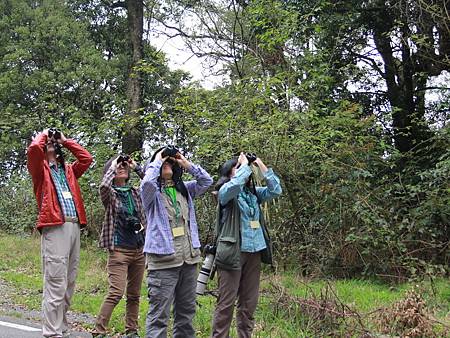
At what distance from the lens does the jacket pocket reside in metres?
4.66

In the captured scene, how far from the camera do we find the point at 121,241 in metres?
5.31

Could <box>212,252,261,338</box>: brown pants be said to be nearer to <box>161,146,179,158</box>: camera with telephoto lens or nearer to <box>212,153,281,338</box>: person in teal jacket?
<box>212,153,281,338</box>: person in teal jacket

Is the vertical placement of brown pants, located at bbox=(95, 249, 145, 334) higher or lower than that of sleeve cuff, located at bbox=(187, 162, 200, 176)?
lower

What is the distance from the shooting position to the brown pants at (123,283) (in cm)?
522

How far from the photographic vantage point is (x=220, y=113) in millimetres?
9547

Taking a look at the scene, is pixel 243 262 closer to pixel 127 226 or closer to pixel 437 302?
pixel 127 226

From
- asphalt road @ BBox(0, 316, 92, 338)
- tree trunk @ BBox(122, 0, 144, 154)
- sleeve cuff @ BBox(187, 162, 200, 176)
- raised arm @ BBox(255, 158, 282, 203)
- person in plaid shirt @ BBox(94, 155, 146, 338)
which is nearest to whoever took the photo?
sleeve cuff @ BBox(187, 162, 200, 176)

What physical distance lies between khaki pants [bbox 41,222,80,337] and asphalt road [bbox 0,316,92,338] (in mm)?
863

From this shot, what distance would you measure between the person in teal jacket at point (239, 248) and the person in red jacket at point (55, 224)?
1.36 meters

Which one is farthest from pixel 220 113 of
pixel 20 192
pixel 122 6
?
pixel 122 6

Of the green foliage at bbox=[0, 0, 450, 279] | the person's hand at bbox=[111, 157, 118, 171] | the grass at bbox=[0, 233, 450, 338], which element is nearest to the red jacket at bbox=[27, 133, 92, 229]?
the person's hand at bbox=[111, 157, 118, 171]

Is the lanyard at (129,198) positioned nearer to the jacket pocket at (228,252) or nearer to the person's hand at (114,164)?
the person's hand at (114,164)

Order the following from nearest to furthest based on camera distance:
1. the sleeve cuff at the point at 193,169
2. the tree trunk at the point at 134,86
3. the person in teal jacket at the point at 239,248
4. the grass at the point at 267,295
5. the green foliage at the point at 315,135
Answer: the person in teal jacket at the point at 239,248 → the sleeve cuff at the point at 193,169 → the grass at the point at 267,295 → the green foliage at the point at 315,135 → the tree trunk at the point at 134,86

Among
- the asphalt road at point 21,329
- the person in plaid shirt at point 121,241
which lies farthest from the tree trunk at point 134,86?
the person in plaid shirt at point 121,241
